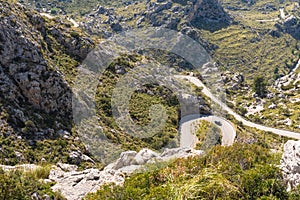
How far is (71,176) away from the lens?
15070mm

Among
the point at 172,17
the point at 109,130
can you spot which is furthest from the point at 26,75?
the point at 172,17

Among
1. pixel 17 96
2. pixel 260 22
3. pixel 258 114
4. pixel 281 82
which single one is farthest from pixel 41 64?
pixel 260 22

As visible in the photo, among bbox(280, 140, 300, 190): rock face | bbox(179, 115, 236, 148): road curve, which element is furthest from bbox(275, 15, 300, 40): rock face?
bbox(280, 140, 300, 190): rock face

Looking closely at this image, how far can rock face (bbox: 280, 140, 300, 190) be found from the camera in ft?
33.0

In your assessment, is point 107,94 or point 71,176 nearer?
point 71,176

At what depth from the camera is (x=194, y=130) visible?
40219 millimetres

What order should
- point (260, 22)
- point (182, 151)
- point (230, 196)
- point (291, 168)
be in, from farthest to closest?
point (260, 22) < point (182, 151) < point (291, 168) < point (230, 196)

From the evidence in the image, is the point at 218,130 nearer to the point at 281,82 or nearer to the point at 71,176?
the point at 71,176

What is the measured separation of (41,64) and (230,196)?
26.5 m

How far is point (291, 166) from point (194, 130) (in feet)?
98.1

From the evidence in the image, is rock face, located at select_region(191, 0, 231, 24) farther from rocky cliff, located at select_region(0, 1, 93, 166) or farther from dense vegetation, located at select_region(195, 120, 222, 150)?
rocky cliff, located at select_region(0, 1, 93, 166)

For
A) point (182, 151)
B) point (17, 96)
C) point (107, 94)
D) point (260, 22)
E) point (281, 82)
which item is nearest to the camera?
point (182, 151)

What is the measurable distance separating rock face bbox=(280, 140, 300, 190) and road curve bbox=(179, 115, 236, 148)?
2264 cm

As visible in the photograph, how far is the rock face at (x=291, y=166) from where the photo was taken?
1005 cm
